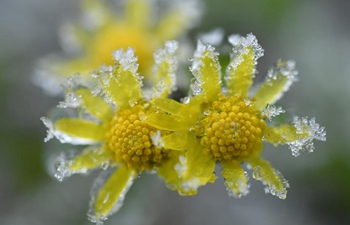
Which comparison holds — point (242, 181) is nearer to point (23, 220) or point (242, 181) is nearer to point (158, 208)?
point (158, 208)

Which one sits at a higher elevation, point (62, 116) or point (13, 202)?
point (62, 116)

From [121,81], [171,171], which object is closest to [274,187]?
[171,171]

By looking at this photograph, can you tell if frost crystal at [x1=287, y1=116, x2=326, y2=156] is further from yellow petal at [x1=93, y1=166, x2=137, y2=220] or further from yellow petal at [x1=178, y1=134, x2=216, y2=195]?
yellow petal at [x1=93, y1=166, x2=137, y2=220]

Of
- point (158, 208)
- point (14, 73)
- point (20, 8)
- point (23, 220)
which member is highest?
point (20, 8)

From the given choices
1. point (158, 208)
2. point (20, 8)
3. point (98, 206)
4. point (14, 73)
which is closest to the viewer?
point (98, 206)

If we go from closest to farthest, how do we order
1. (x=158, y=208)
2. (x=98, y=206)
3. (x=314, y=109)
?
(x=98, y=206)
(x=314, y=109)
(x=158, y=208)

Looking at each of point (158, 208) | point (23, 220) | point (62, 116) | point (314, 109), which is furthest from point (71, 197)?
point (314, 109)
